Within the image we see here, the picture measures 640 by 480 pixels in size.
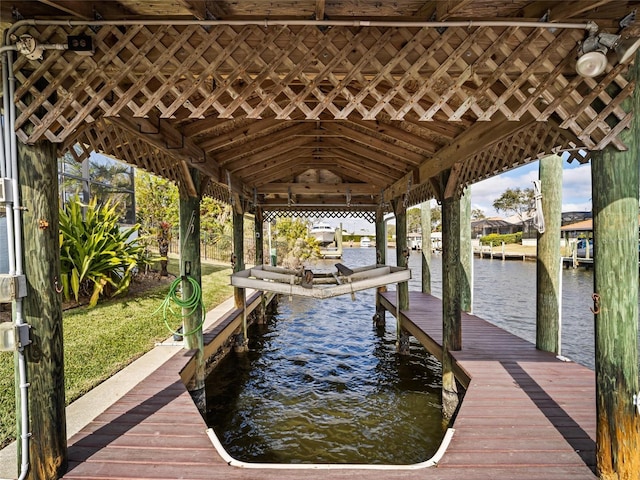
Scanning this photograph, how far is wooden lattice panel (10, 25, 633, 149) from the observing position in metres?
2.50

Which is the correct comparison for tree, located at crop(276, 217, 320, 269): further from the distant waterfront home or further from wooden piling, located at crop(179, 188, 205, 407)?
the distant waterfront home

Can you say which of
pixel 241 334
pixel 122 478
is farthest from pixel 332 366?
pixel 122 478

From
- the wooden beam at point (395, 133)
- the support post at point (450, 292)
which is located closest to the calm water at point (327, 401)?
the support post at point (450, 292)

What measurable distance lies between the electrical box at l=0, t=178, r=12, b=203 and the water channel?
11.4 ft

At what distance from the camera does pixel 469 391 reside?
411 centimetres

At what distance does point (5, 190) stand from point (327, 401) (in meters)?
4.85

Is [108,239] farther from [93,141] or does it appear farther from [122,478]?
[122,478]

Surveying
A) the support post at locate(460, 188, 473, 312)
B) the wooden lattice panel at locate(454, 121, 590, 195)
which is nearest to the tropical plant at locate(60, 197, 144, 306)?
the wooden lattice panel at locate(454, 121, 590, 195)

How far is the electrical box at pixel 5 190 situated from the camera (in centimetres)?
247

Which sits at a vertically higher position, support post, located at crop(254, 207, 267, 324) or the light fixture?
the light fixture

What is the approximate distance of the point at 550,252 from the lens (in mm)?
5332

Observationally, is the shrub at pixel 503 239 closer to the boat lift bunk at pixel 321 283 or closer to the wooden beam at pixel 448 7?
the boat lift bunk at pixel 321 283

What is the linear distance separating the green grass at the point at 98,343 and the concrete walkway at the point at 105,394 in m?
0.18

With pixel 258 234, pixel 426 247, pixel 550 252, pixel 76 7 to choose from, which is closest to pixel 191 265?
pixel 76 7
